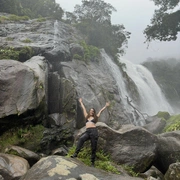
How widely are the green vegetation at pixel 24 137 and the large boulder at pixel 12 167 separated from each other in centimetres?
231

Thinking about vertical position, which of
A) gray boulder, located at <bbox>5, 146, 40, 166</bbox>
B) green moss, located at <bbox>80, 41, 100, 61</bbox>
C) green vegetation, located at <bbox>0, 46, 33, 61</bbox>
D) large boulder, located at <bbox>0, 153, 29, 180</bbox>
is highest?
green moss, located at <bbox>80, 41, 100, 61</bbox>

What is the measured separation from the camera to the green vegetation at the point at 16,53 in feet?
58.1

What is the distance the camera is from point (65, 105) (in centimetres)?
1536

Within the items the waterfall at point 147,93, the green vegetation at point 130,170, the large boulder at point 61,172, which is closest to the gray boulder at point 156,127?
the waterfall at point 147,93

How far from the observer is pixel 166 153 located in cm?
973

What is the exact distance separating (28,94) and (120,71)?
1923 centimetres

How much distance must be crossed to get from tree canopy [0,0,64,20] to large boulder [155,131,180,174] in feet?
91.5

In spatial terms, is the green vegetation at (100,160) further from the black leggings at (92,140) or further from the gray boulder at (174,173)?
the gray boulder at (174,173)

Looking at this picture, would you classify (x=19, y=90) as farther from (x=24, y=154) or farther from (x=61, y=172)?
(x=61, y=172)

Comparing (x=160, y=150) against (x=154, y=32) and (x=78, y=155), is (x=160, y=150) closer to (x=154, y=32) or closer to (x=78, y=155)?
(x=78, y=155)

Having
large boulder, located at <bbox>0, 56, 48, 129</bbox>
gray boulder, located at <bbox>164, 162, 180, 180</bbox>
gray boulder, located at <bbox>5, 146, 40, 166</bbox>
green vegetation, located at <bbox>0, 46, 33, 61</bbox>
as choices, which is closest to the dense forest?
green vegetation, located at <bbox>0, 46, 33, 61</bbox>

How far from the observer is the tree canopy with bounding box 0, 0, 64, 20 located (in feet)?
105

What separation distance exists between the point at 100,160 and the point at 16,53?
12.3m

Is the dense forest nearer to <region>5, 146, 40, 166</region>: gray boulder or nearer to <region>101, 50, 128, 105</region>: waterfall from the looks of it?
<region>101, 50, 128, 105</region>: waterfall
